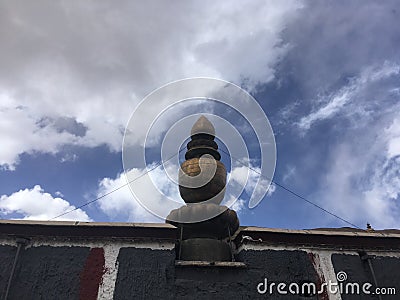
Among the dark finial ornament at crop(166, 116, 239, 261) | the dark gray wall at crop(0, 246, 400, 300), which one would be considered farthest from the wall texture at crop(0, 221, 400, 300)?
the dark finial ornament at crop(166, 116, 239, 261)

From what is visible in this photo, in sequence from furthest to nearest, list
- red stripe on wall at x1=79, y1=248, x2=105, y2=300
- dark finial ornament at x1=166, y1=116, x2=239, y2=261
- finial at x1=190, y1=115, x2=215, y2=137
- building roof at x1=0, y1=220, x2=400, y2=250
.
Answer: finial at x1=190, y1=115, x2=215, y2=137 → dark finial ornament at x1=166, y1=116, x2=239, y2=261 → building roof at x1=0, y1=220, x2=400, y2=250 → red stripe on wall at x1=79, y1=248, x2=105, y2=300

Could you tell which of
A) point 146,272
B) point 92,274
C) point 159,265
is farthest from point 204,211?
point 92,274

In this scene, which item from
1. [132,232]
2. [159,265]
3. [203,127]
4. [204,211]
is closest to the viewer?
[159,265]

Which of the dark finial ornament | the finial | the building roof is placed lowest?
the building roof

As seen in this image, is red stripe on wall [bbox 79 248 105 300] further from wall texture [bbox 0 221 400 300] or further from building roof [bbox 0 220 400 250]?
building roof [bbox 0 220 400 250]

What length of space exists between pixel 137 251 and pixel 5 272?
228cm

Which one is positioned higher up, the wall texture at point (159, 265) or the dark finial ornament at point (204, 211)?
the dark finial ornament at point (204, 211)

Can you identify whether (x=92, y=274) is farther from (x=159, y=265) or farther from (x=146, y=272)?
(x=159, y=265)

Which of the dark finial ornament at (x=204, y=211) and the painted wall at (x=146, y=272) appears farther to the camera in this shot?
the dark finial ornament at (x=204, y=211)

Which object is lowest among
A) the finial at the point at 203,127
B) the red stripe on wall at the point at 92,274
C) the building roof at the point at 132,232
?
the red stripe on wall at the point at 92,274

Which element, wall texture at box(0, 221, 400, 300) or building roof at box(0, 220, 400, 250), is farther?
building roof at box(0, 220, 400, 250)

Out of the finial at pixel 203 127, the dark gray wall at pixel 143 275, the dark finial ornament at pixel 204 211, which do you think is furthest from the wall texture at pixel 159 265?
the finial at pixel 203 127

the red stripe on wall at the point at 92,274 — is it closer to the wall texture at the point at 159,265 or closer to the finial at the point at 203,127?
the wall texture at the point at 159,265

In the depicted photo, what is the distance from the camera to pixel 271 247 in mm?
6586
